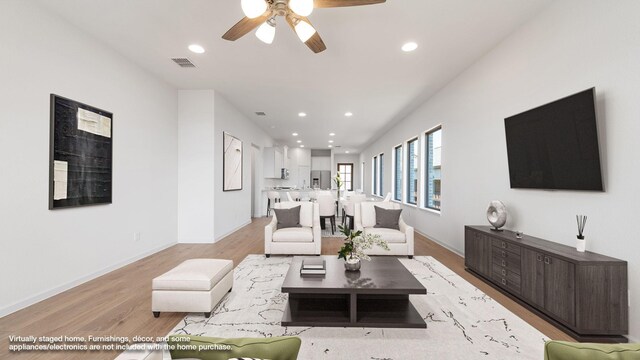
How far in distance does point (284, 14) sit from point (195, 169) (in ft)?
12.7

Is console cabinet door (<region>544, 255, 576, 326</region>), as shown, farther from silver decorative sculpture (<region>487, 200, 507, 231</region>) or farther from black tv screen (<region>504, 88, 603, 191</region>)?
silver decorative sculpture (<region>487, 200, 507, 231</region>)

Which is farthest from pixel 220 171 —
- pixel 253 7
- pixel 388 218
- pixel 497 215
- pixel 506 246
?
pixel 506 246

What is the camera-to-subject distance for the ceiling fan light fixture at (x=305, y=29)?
2.25 metres

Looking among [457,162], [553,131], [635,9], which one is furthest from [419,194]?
[635,9]

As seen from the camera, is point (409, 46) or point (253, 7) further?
point (409, 46)

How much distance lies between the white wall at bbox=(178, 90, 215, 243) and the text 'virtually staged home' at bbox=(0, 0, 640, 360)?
8.2 inches

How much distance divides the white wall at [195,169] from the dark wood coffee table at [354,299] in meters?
3.13

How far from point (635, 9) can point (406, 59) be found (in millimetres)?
2162

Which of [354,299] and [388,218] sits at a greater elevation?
[388,218]

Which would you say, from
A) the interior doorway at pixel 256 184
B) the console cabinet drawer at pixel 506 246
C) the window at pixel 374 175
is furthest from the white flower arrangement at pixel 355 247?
the window at pixel 374 175

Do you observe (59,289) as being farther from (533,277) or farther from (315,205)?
(533,277)

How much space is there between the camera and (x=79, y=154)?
318 centimetres

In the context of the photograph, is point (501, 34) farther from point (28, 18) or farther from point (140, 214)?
point (140, 214)

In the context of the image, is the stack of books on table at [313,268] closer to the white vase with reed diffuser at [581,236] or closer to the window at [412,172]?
the white vase with reed diffuser at [581,236]
